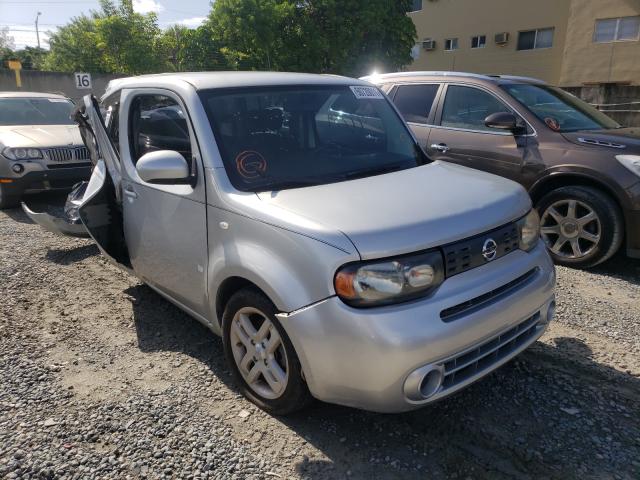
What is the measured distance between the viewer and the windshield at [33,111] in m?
8.01

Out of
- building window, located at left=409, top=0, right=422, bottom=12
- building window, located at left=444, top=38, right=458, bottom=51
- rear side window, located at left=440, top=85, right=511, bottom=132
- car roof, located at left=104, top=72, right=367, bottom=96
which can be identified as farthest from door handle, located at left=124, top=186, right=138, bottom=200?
building window, located at left=409, top=0, right=422, bottom=12

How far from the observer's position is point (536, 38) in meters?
23.3

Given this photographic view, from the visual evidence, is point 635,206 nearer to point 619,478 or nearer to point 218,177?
point 619,478

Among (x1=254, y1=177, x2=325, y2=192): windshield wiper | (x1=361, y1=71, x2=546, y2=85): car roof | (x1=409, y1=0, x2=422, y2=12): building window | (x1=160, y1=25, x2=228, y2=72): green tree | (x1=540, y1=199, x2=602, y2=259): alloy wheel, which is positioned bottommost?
(x1=540, y1=199, x2=602, y2=259): alloy wheel

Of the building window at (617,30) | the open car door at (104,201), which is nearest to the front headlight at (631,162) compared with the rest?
the open car door at (104,201)

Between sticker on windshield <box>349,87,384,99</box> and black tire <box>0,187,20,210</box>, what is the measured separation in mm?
5603

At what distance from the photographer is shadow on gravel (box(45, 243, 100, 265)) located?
5312 mm

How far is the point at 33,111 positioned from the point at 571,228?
27.3 feet

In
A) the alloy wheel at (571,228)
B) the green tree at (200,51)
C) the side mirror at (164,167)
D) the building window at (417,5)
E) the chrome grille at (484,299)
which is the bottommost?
the alloy wheel at (571,228)

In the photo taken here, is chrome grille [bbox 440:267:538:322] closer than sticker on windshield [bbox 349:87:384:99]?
Yes

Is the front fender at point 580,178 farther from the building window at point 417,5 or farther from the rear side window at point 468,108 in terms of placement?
the building window at point 417,5

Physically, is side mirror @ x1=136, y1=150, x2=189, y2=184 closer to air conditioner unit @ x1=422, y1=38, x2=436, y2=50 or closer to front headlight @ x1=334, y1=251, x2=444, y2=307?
front headlight @ x1=334, y1=251, x2=444, y2=307

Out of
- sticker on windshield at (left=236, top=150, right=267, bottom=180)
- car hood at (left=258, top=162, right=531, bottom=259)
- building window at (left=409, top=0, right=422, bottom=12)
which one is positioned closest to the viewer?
car hood at (left=258, top=162, right=531, bottom=259)

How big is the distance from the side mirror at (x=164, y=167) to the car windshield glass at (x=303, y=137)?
0.82 feet
